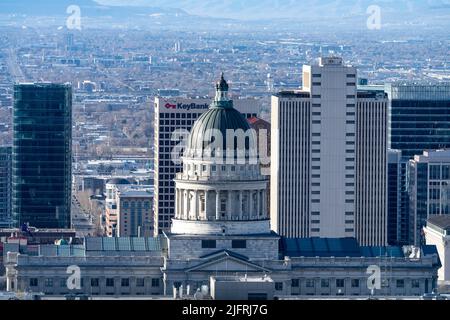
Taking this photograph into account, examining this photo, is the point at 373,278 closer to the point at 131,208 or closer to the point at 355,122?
the point at 355,122

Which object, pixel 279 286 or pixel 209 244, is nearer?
pixel 279 286

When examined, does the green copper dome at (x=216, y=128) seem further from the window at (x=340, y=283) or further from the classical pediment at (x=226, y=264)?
the window at (x=340, y=283)

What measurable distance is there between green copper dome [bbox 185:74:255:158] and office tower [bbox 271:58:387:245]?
29.5 metres

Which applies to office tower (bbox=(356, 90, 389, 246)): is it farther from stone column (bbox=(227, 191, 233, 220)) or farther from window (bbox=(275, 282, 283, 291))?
window (bbox=(275, 282, 283, 291))

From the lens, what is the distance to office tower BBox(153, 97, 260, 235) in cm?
13425

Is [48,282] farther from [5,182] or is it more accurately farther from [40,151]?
[5,182]

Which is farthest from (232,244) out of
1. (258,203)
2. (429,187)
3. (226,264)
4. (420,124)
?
(420,124)

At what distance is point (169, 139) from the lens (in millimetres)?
138125

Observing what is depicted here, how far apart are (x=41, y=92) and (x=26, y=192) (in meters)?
6.79

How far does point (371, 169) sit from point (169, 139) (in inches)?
817

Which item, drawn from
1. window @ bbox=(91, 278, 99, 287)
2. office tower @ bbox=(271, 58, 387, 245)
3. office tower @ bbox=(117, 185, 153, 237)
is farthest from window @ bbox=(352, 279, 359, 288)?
office tower @ bbox=(117, 185, 153, 237)

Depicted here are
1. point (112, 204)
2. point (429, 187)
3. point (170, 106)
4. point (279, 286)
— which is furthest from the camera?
point (112, 204)
